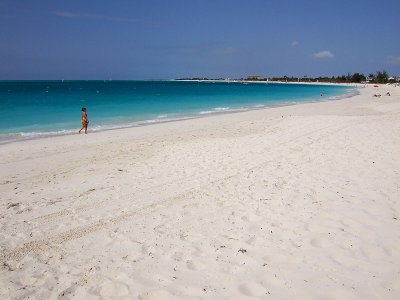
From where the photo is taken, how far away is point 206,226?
4.65 m

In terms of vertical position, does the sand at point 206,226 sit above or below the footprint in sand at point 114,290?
above

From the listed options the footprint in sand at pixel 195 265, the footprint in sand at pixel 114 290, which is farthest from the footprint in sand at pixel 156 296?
the footprint in sand at pixel 195 265

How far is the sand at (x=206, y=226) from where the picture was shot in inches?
131

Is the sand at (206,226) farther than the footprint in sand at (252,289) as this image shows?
Yes

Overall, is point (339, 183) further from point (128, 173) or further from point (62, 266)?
point (62, 266)

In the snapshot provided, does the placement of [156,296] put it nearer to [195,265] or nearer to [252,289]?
[195,265]

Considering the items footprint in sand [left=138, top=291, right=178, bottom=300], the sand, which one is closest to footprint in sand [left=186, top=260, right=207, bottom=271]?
the sand

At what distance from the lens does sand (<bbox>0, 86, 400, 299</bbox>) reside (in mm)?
3334

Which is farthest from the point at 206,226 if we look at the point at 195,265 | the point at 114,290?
the point at 114,290

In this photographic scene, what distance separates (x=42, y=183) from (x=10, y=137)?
9.94 meters

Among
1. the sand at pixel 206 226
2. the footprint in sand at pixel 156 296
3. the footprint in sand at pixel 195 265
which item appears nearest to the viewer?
the footprint in sand at pixel 156 296

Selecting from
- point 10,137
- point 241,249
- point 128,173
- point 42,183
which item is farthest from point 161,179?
point 10,137

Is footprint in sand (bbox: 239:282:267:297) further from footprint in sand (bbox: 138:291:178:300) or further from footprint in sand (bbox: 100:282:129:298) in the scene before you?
footprint in sand (bbox: 100:282:129:298)

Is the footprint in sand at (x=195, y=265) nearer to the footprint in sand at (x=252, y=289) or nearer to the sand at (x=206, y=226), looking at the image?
the sand at (x=206, y=226)
